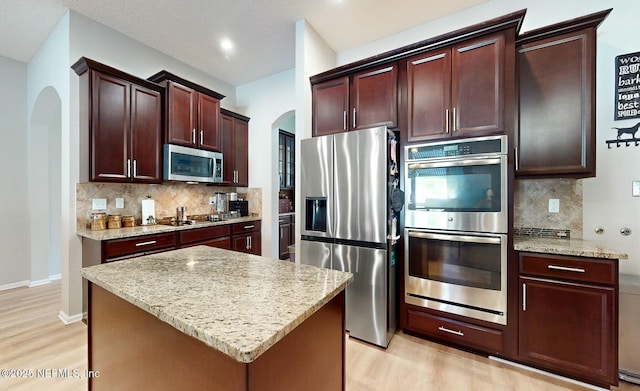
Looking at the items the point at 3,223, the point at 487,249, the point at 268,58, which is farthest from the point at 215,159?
the point at 487,249

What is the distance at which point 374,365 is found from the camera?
1949mm

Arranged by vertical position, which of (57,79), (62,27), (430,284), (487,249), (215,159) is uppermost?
(62,27)

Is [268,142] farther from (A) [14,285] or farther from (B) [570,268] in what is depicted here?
(A) [14,285]

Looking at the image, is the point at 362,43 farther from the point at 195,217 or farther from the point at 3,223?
the point at 3,223

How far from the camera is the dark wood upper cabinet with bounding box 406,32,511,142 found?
196cm

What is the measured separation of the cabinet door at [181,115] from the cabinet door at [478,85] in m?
3.03

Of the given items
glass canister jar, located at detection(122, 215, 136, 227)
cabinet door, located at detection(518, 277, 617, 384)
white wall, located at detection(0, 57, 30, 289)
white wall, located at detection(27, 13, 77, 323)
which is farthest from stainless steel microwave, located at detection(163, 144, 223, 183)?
cabinet door, located at detection(518, 277, 617, 384)

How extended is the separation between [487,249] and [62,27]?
4.63 m

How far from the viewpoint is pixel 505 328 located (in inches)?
75.1

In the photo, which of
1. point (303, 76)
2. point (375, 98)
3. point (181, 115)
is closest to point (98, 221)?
point (181, 115)

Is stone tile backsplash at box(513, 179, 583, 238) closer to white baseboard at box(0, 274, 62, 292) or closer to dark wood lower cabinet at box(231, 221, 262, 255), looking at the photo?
dark wood lower cabinet at box(231, 221, 262, 255)

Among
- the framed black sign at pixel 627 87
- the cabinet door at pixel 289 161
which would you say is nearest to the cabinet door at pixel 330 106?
the framed black sign at pixel 627 87

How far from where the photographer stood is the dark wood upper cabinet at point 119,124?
2564 millimetres

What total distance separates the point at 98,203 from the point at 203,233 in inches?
44.0
